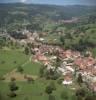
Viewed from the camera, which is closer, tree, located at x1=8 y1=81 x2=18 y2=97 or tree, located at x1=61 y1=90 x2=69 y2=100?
tree, located at x1=61 y1=90 x2=69 y2=100

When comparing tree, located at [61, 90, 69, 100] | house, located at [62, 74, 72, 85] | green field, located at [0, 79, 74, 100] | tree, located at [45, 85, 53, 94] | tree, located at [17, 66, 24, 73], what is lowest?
tree, located at [17, 66, 24, 73]

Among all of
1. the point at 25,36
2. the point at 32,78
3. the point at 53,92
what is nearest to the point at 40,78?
the point at 32,78

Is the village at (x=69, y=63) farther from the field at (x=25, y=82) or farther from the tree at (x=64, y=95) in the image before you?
the tree at (x=64, y=95)

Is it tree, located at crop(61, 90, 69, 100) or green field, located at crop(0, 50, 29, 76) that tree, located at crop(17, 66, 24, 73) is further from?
tree, located at crop(61, 90, 69, 100)

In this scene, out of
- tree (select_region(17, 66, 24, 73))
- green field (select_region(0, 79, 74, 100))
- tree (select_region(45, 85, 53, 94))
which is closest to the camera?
green field (select_region(0, 79, 74, 100))

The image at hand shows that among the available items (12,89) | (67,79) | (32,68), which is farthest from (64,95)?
(32,68)

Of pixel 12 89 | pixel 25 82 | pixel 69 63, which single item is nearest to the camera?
pixel 12 89

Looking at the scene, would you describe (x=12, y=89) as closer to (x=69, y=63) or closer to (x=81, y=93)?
(x=81, y=93)

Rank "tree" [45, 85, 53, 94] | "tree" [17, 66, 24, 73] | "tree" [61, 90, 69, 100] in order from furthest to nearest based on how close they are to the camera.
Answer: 1. "tree" [17, 66, 24, 73]
2. "tree" [45, 85, 53, 94]
3. "tree" [61, 90, 69, 100]

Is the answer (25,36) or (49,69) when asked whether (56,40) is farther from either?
(49,69)

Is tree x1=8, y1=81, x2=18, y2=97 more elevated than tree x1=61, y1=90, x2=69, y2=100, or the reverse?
tree x1=61, y1=90, x2=69, y2=100

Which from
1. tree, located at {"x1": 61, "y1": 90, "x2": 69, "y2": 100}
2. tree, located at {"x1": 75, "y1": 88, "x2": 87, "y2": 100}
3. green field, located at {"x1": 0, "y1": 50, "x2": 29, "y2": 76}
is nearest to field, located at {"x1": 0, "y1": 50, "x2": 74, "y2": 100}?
green field, located at {"x1": 0, "y1": 50, "x2": 29, "y2": 76}
